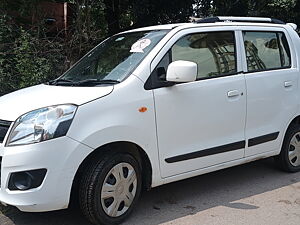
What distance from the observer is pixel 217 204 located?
4020mm

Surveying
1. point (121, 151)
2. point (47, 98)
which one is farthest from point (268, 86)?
point (47, 98)

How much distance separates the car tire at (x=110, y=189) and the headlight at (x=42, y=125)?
1.47ft

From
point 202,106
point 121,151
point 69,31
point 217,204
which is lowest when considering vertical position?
point 217,204

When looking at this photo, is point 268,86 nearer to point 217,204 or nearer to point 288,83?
point 288,83

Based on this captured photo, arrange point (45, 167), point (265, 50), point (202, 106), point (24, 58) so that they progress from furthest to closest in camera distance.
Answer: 1. point (24, 58)
2. point (265, 50)
3. point (202, 106)
4. point (45, 167)

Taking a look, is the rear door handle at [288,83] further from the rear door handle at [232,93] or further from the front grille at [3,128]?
the front grille at [3,128]

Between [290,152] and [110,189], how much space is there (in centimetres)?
259

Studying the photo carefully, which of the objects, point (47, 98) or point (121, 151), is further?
point (121, 151)

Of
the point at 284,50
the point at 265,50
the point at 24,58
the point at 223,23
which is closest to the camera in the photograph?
the point at 223,23

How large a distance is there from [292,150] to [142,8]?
5.26 metres

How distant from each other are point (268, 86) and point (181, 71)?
1433 mm

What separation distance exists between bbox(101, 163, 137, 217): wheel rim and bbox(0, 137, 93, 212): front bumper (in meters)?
0.36

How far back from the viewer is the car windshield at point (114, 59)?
3719 mm

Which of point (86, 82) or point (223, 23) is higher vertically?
point (223, 23)
